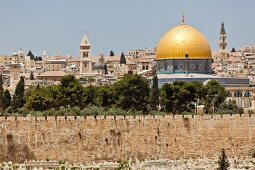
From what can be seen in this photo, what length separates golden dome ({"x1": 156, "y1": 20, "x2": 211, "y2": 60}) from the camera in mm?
69938

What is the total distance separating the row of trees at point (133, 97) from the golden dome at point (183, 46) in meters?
15.6

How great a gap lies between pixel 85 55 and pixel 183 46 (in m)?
52.7

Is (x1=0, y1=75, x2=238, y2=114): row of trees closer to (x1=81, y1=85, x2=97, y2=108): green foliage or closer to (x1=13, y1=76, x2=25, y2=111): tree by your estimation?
(x1=81, y1=85, x2=97, y2=108): green foliage

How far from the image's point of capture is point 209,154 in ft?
136

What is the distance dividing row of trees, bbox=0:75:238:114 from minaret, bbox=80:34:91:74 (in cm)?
6538

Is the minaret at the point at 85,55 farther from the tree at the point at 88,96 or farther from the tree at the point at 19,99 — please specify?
the tree at the point at 88,96

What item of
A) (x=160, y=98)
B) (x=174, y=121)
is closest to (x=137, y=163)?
(x=174, y=121)

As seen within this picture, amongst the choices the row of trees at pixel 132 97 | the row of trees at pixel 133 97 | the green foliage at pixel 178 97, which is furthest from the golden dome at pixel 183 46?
the green foliage at pixel 178 97

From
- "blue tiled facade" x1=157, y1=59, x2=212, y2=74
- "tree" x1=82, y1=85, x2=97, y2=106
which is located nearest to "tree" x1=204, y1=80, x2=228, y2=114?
"tree" x1=82, y1=85, x2=97, y2=106

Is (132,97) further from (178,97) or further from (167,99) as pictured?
(178,97)

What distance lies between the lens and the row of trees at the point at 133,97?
51750mm

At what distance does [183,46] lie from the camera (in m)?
69.9

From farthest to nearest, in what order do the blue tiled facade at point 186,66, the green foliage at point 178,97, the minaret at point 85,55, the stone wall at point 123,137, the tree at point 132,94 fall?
the minaret at point 85,55
the blue tiled facade at point 186,66
the tree at point 132,94
the green foliage at point 178,97
the stone wall at point 123,137

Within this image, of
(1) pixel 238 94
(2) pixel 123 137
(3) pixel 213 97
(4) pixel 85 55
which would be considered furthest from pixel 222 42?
(2) pixel 123 137
